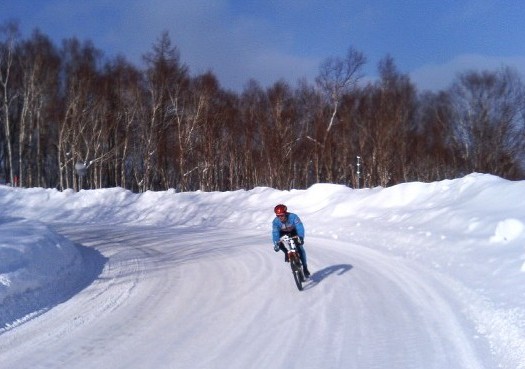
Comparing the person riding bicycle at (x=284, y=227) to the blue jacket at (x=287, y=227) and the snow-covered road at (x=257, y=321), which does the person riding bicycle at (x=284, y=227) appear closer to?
the blue jacket at (x=287, y=227)

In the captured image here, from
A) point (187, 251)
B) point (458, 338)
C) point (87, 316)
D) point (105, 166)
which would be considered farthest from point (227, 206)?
point (105, 166)

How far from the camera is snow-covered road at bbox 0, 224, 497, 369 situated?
6.22m

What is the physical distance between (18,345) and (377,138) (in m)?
42.5

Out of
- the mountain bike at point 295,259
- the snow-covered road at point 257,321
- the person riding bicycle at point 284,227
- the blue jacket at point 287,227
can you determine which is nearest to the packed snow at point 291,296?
the snow-covered road at point 257,321

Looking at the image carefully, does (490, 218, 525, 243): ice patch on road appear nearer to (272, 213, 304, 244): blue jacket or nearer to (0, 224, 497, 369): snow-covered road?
(0, 224, 497, 369): snow-covered road

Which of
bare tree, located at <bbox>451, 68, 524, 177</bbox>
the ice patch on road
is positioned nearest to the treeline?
bare tree, located at <bbox>451, 68, 524, 177</bbox>

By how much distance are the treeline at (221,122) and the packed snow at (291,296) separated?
88.2 feet

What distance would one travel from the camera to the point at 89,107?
161 feet

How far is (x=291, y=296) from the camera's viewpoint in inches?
377

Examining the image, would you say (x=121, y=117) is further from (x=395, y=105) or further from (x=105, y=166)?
(x=395, y=105)

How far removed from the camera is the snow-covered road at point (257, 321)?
6.22 metres

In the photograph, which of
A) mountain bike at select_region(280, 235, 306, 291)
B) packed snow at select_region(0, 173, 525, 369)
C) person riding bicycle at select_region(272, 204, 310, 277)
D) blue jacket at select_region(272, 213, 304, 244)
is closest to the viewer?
packed snow at select_region(0, 173, 525, 369)

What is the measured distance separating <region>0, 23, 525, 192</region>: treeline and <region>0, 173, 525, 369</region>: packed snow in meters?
26.9

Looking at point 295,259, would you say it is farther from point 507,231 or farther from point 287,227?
point 507,231
